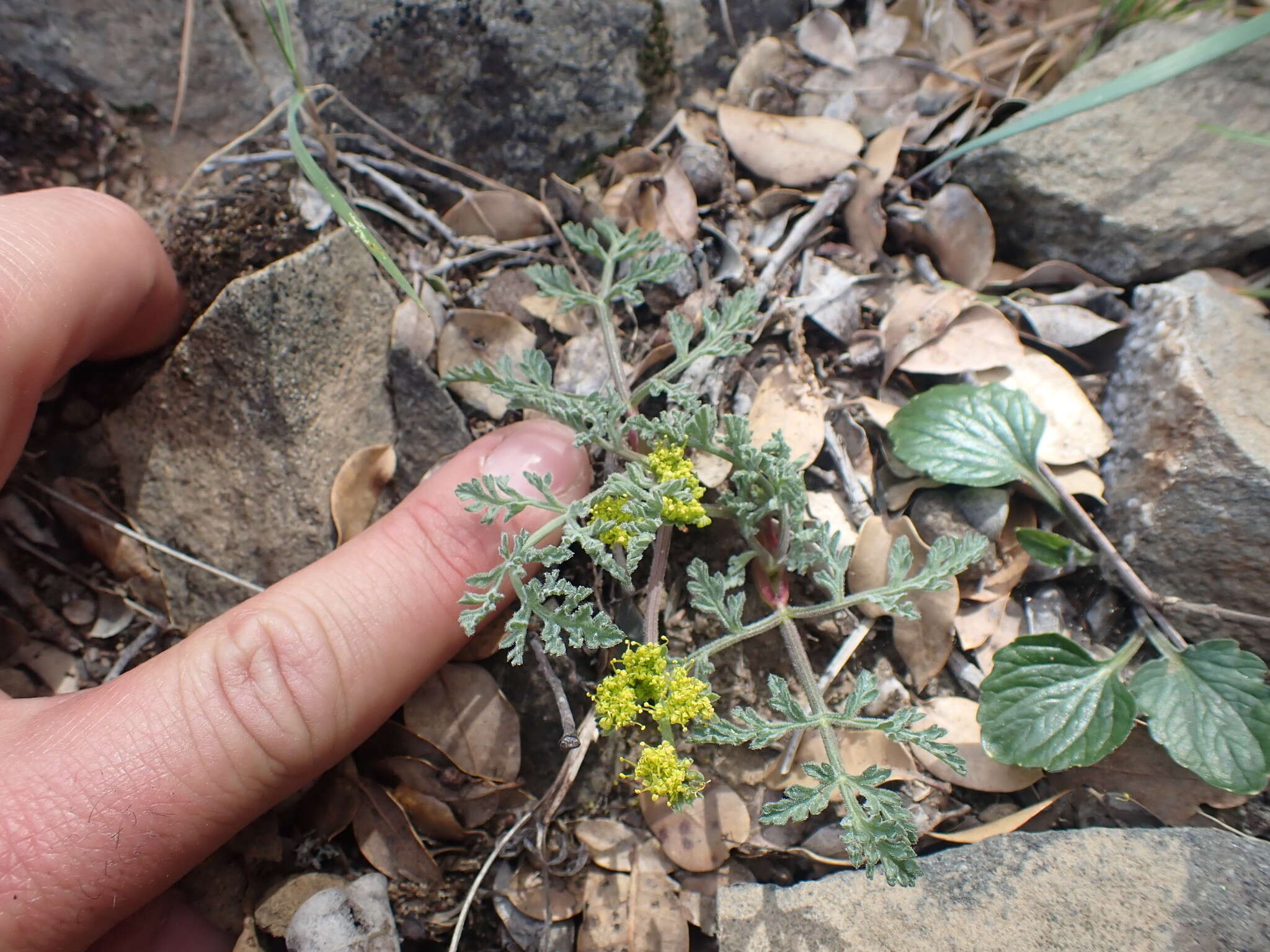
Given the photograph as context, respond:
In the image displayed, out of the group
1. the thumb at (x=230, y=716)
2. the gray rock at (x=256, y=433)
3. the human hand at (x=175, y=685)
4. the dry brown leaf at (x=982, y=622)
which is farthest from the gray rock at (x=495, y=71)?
the dry brown leaf at (x=982, y=622)

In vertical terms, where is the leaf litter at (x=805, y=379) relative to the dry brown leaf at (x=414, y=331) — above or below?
below

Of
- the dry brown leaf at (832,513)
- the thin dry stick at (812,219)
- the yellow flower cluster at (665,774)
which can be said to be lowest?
the dry brown leaf at (832,513)

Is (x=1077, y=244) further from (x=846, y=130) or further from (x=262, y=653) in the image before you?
(x=262, y=653)

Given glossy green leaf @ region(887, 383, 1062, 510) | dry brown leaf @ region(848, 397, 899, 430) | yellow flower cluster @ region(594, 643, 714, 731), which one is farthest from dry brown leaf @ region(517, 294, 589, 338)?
yellow flower cluster @ region(594, 643, 714, 731)

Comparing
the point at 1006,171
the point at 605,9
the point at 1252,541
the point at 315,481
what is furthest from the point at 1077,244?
the point at 315,481

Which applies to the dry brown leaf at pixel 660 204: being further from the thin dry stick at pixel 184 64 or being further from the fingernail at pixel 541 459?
the thin dry stick at pixel 184 64

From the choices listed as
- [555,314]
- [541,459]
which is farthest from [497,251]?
[541,459]

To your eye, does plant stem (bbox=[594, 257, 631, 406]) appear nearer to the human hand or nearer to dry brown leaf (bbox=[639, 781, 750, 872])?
the human hand
